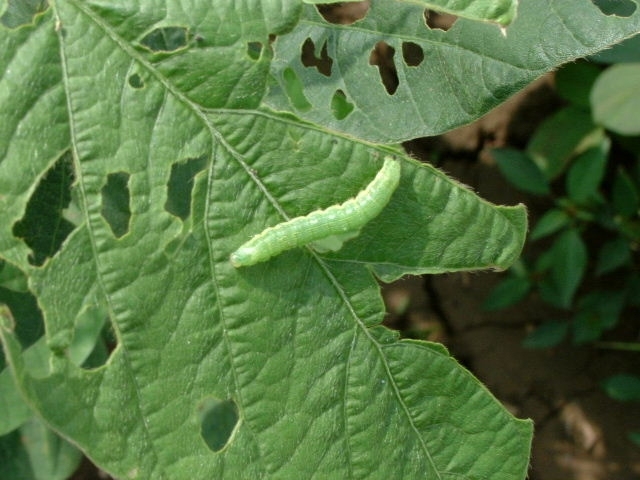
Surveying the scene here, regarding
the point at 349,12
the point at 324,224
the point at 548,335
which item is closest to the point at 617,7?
the point at 324,224

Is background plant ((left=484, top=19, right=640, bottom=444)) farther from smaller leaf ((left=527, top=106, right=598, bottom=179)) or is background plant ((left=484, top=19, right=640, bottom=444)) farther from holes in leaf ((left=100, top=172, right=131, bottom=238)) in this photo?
holes in leaf ((left=100, top=172, right=131, bottom=238))

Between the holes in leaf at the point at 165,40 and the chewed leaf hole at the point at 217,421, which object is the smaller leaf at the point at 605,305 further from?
the holes in leaf at the point at 165,40

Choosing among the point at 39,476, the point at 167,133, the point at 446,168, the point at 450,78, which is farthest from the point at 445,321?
the point at 167,133

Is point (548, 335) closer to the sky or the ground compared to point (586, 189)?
closer to the ground

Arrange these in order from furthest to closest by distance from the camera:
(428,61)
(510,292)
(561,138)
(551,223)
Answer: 1. (510,292)
2. (561,138)
3. (551,223)
4. (428,61)

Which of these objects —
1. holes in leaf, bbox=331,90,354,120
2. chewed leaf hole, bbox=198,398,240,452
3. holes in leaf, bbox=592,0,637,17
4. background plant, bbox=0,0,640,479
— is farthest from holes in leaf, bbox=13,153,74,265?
holes in leaf, bbox=592,0,637,17

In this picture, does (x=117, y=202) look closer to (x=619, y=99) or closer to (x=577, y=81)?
(x=619, y=99)
